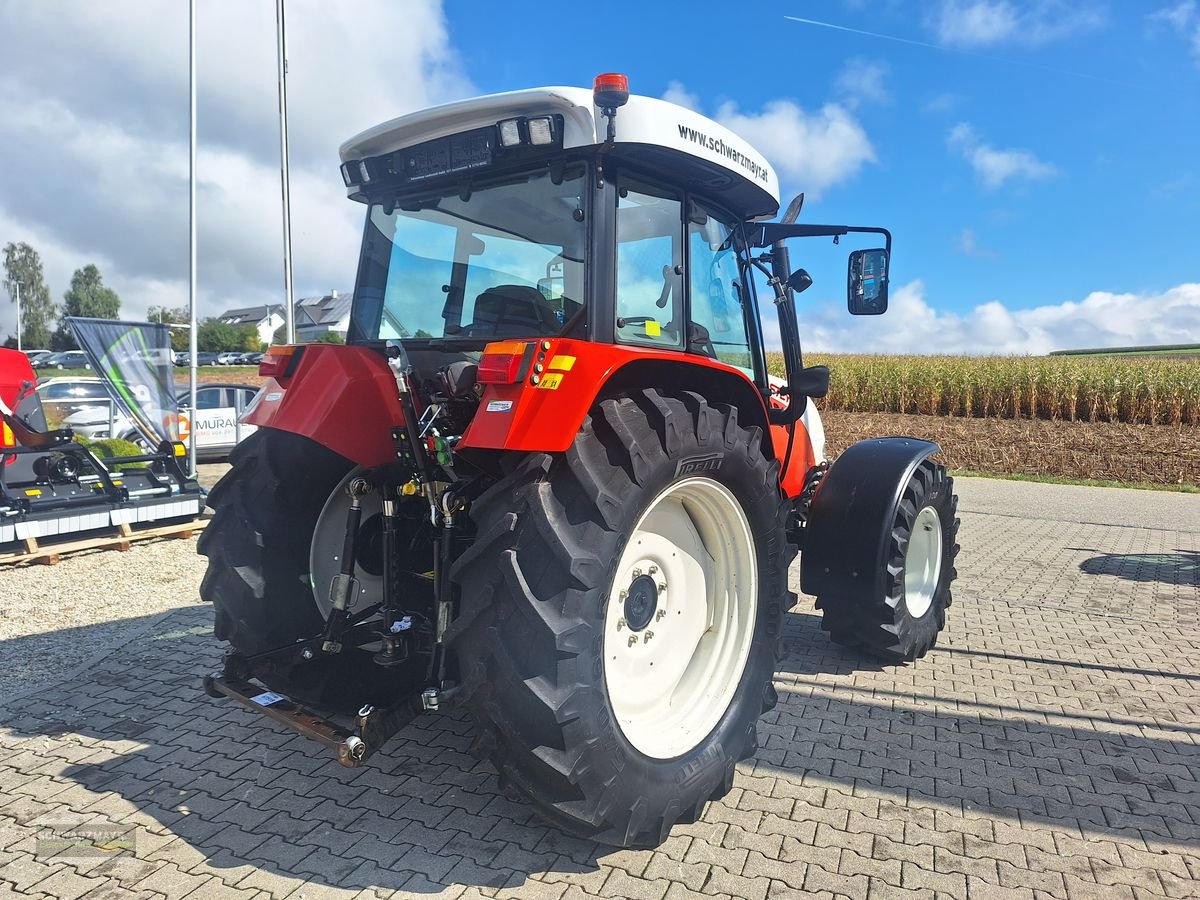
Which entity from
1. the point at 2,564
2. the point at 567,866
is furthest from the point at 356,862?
the point at 2,564

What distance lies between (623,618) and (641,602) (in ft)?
A: 0.33

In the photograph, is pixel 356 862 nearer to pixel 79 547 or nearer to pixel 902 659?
pixel 902 659

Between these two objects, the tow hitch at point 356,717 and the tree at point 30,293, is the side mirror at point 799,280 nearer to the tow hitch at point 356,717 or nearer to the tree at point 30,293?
the tow hitch at point 356,717

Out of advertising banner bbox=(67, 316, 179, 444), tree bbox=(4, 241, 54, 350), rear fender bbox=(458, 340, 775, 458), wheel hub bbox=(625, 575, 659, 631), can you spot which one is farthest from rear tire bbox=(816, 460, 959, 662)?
tree bbox=(4, 241, 54, 350)

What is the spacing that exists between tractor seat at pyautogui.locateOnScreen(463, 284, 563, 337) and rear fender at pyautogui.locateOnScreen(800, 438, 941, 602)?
2.03 metres

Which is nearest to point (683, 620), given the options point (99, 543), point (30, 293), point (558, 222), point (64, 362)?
point (558, 222)

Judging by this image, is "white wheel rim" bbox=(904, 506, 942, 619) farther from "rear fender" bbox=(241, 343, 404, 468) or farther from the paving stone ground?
"rear fender" bbox=(241, 343, 404, 468)

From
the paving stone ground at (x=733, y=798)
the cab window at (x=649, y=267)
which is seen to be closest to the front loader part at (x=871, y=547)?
the paving stone ground at (x=733, y=798)

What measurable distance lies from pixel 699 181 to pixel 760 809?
238cm

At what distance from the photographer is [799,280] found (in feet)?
13.2

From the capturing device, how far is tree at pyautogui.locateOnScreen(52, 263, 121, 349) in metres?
64.2

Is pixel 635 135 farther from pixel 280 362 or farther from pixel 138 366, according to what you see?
pixel 138 366

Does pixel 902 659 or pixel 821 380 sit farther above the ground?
pixel 821 380

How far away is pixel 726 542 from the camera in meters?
3.09
